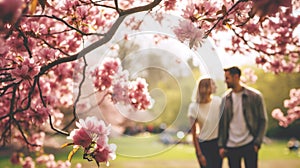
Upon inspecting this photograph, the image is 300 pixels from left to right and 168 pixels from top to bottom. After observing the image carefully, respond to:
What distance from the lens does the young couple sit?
3.50 m

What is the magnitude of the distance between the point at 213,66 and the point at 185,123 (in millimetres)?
929

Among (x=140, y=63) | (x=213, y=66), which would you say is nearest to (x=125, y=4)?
(x=140, y=63)

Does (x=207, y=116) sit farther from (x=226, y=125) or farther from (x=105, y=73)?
(x=105, y=73)

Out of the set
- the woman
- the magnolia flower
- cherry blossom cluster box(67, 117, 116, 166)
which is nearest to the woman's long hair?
the woman

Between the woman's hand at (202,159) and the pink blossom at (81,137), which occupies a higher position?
the pink blossom at (81,137)

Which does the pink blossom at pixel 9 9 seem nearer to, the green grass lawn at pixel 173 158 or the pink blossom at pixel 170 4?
the pink blossom at pixel 170 4

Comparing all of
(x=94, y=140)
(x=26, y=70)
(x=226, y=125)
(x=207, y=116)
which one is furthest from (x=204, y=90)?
(x=94, y=140)

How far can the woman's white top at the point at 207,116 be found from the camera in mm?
3475

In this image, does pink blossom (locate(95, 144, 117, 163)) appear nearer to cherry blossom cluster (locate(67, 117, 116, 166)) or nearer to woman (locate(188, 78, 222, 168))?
cherry blossom cluster (locate(67, 117, 116, 166))

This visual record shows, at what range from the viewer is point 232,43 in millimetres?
3746

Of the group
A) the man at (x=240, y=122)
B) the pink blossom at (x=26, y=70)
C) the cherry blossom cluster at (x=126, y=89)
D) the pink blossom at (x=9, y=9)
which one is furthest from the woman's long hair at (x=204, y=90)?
the pink blossom at (x=9, y=9)

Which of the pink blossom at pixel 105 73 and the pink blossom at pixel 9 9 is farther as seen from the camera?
the pink blossom at pixel 105 73

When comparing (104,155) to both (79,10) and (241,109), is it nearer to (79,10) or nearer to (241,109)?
(79,10)

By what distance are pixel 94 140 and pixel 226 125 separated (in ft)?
6.41
